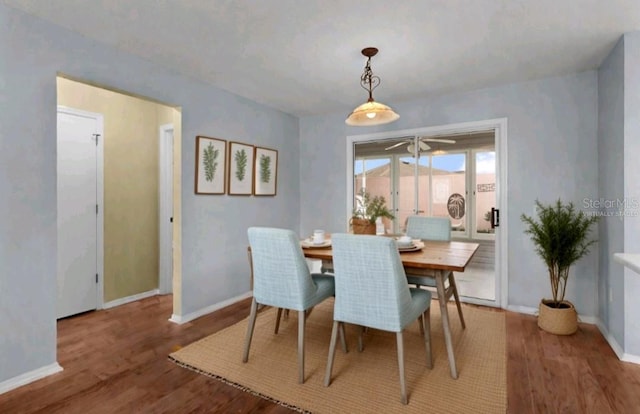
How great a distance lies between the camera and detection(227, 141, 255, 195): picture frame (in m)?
3.65

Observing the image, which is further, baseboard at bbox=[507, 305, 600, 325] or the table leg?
baseboard at bbox=[507, 305, 600, 325]

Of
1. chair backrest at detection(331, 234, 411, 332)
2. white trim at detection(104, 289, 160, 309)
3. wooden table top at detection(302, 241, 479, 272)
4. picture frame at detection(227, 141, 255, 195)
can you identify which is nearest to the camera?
chair backrest at detection(331, 234, 411, 332)

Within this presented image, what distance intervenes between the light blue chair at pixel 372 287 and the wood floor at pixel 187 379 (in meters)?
0.66

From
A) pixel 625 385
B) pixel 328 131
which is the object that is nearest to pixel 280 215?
pixel 328 131

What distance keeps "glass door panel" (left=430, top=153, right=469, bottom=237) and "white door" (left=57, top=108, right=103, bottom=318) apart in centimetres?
371

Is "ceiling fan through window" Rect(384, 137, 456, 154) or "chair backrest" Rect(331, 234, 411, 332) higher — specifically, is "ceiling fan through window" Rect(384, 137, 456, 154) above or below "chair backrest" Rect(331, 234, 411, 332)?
above

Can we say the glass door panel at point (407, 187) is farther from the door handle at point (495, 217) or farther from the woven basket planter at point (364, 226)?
the woven basket planter at point (364, 226)

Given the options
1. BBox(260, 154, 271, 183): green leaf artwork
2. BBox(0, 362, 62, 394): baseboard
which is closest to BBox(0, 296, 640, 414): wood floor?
BBox(0, 362, 62, 394): baseboard

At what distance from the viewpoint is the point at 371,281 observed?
190 centimetres

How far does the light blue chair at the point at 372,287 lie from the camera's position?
6.07 ft

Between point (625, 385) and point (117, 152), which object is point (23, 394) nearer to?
point (117, 152)

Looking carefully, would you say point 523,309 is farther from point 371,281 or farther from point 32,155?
point 32,155

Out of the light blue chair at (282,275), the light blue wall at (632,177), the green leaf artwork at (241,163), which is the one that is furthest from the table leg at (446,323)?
the green leaf artwork at (241,163)

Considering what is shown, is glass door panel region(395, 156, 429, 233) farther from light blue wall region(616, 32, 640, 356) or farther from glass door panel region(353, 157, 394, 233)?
light blue wall region(616, 32, 640, 356)
